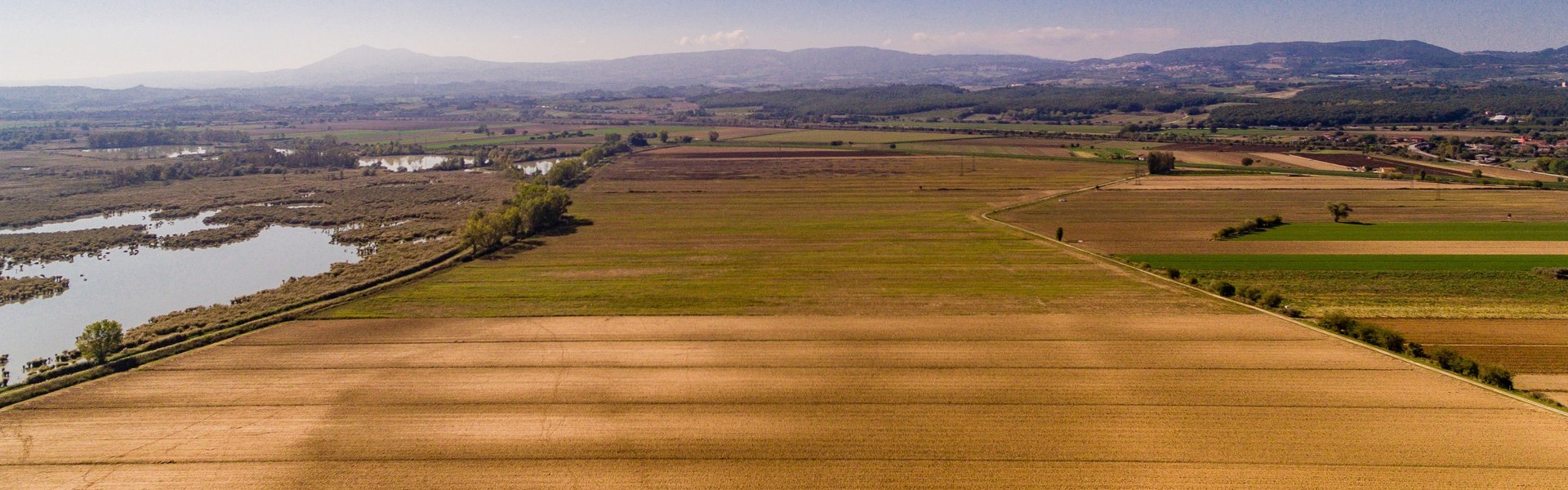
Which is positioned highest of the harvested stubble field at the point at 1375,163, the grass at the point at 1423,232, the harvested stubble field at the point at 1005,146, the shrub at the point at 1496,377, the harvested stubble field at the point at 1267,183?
the harvested stubble field at the point at 1005,146

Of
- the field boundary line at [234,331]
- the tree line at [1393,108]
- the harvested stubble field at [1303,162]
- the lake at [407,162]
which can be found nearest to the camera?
the field boundary line at [234,331]

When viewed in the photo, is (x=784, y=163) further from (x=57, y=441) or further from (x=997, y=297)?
(x=57, y=441)

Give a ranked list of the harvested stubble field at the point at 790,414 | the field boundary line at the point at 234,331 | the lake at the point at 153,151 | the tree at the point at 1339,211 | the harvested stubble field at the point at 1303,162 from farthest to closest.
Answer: the lake at the point at 153,151 < the harvested stubble field at the point at 1303,162 < the tree at the point at 1339,211 < the field boundary line at the point at 234,331 < the harvested stubble field at the point at 790,414

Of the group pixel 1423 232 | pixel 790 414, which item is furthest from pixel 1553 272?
pixel 790 414

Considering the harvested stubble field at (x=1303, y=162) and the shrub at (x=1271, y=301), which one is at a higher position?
the harvested stubble field at (x=1303, y=162)

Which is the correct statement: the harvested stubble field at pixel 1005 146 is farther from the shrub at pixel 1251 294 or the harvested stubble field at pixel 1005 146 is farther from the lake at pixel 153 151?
the lake at pixel 153 151

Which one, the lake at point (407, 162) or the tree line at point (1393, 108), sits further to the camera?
the tree line at point (1393, 108)

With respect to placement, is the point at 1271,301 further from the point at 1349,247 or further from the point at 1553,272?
the point at 1553,272

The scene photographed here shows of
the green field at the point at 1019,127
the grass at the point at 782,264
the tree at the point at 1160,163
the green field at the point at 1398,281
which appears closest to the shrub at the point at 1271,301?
the green field at the point at 1398,281
